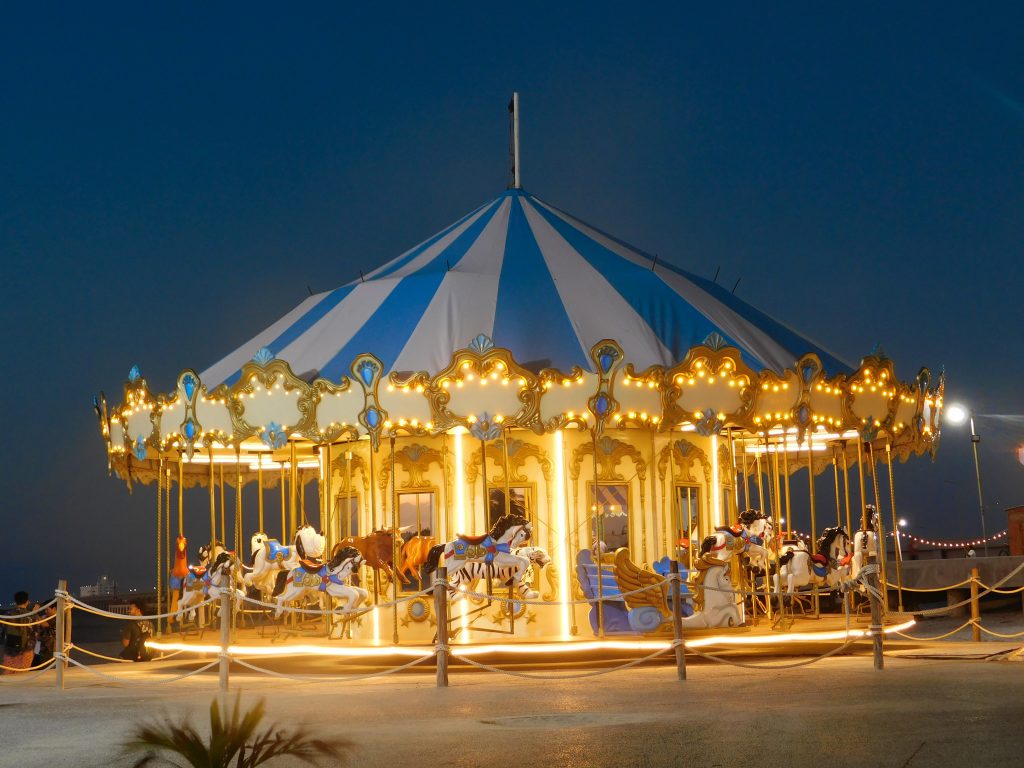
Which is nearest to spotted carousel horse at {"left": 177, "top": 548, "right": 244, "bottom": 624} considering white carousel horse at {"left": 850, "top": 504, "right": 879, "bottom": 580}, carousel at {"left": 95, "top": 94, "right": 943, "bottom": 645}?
carousel at {"left": 95, "top": 94, "right": 943, "bottom": 645}

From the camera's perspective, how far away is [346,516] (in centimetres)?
1614

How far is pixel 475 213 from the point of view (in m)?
18.2

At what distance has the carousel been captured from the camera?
45.6 feet

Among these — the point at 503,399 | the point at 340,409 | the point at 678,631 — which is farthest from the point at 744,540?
the point at 340,409

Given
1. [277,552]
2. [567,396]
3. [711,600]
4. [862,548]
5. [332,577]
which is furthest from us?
[862,548]

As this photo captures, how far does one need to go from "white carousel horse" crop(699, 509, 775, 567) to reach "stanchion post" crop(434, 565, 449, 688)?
4487 millimetres

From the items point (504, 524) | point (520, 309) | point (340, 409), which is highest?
point (520, 309)

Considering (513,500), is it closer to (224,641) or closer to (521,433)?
(521,433)

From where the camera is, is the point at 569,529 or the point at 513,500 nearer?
the point at 569,529

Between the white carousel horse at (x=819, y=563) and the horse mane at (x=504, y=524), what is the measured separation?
3.51 m

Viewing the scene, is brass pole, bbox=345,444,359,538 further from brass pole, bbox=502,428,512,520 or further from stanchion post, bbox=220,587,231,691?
stanchion post, bbox=220,587,231,691

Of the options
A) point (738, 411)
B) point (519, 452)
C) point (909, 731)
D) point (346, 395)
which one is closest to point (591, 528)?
point (519, 452)

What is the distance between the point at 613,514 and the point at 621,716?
7288mm

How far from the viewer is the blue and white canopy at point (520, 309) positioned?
49.1 ft
